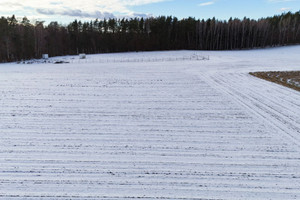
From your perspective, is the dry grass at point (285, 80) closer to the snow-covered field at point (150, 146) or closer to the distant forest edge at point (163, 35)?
the snow-covered field at point (150, 146)

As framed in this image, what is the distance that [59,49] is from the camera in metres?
58.7

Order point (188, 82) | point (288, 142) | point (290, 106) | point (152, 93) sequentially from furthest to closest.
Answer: point (188, 82), point (152, 93), point (290, 106), point (288, 142)

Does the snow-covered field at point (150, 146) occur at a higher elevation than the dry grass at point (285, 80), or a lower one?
lower

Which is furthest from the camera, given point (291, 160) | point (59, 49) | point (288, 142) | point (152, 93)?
point (59, 49)

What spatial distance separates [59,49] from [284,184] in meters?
62.6

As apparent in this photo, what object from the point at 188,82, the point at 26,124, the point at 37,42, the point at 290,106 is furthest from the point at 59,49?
the point at 290,106

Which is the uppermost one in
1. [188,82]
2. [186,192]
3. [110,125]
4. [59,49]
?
[59,49]

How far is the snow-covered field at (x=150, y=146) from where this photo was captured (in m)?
5.02

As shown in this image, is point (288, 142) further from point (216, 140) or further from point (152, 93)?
point (152, 93)

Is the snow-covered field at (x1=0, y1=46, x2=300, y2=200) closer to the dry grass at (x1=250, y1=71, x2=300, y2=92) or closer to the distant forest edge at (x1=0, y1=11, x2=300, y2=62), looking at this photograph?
the dry grass at (x1=250, y1=71, x2=300, y2=92)

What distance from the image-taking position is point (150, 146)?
22.9 ft

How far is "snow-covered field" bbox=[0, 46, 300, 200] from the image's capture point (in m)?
5.02

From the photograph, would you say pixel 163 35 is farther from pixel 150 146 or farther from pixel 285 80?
pixel 150 146

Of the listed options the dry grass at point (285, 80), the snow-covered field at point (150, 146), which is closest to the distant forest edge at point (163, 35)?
the dry grass at point (285, 80)
